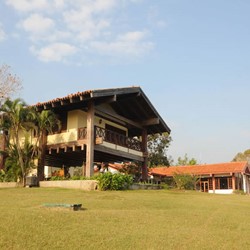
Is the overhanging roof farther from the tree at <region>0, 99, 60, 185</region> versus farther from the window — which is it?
the window

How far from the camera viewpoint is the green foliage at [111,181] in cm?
1687

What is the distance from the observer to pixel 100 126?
22.2 m

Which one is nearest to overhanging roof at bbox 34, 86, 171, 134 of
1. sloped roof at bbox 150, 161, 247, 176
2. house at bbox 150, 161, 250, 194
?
sloped roof at bbox 150, 161, 247, 176

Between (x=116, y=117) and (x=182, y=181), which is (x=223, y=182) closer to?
(x=182, y=181)

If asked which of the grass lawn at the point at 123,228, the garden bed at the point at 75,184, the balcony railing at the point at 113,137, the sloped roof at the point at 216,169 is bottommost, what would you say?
the grass lawn at the point at 123,228

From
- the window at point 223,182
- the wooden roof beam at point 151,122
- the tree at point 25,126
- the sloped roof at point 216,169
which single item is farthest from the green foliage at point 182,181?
the window at point 223,182

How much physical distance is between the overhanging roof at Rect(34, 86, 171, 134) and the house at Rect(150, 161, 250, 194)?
39.8 feet

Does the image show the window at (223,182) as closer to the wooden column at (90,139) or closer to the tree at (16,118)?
the wooden column at (90,139)

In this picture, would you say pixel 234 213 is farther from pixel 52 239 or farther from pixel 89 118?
pixel 89 118

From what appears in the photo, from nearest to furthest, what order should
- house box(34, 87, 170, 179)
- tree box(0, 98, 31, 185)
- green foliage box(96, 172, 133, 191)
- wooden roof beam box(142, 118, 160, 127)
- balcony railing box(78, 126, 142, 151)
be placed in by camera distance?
1. green foliage box(96, 172, 133, 191)
2. tree box(0, 98, 31, 185)
3. house box(34, 87, 170, 179)
4. balcony railing box(78, 126, 142, 151)
5. wooden roof beam box(142, 118, 160, 127)

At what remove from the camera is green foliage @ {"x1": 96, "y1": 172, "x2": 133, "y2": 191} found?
55.3ft

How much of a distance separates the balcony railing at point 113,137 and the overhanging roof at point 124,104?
1.52 metres

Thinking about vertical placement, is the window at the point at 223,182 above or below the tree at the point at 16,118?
below

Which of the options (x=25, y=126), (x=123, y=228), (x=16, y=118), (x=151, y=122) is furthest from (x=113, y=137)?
(x=123, y=228)
